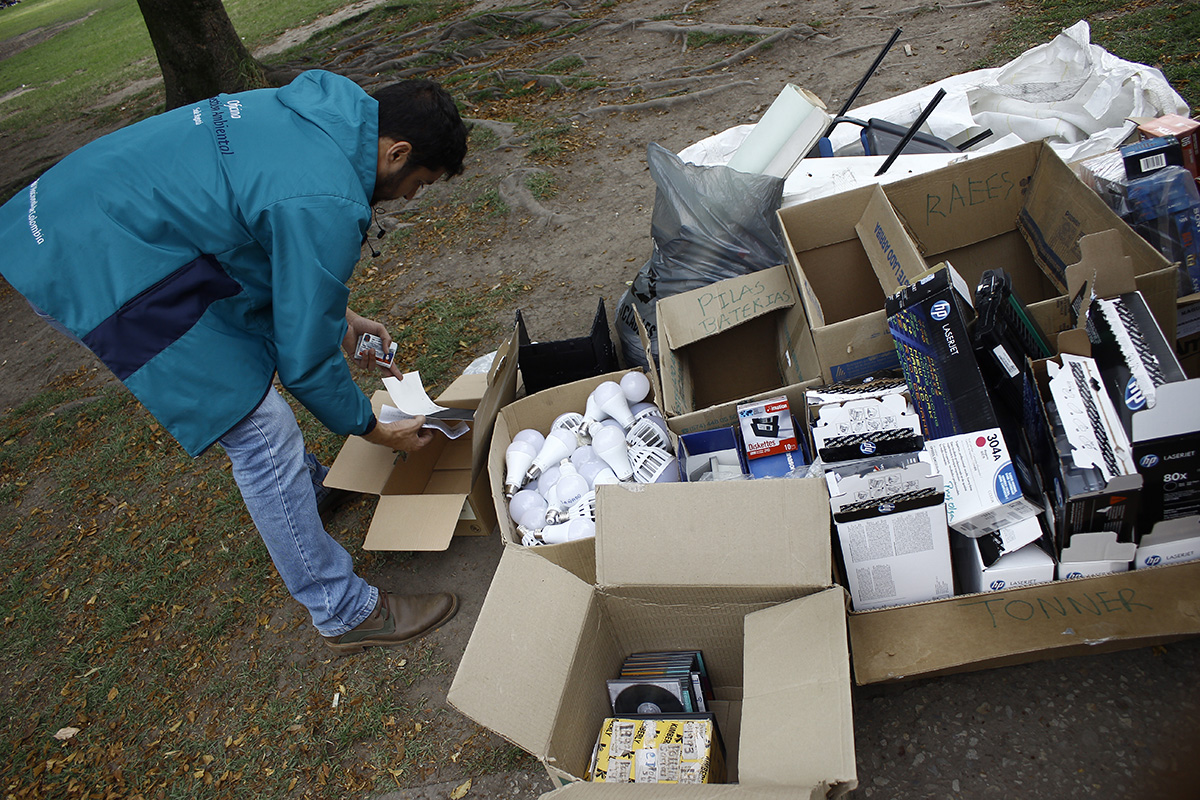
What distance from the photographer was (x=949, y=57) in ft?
15.8

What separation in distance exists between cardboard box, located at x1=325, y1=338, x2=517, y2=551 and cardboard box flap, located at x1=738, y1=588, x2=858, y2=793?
1.13 metres

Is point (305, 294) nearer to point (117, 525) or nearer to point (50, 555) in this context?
point (117, 525)

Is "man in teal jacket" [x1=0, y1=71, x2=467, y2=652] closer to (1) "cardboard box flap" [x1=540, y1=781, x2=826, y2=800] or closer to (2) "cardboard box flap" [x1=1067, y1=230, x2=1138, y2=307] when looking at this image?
(1) "cardboard box flap" [x1=540, y1=781, x2=826, y2=800]

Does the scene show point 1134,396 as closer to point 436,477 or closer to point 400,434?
point 400,434

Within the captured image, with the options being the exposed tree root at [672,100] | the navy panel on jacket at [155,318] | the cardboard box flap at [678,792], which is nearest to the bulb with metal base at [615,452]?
the cardboard box flap at [678,792]

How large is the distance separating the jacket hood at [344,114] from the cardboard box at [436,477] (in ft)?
2.49

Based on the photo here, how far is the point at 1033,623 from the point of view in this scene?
1519 millimetres

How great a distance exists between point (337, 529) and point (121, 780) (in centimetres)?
102

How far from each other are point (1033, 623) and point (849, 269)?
1.47 m

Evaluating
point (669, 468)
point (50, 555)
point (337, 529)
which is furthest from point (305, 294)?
point (50, 555)

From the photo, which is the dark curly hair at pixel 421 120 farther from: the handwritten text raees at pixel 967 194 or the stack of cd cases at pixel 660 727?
the handwritten text raees at pixel 967 194

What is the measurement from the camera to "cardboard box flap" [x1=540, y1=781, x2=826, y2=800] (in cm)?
121

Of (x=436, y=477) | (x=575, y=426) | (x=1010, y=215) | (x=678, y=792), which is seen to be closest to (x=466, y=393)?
(x=436, y=477)

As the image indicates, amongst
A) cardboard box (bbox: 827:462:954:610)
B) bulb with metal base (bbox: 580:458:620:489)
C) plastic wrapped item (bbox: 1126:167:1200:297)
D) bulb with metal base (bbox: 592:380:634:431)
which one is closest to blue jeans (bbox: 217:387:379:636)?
bulb with metal base (bbox: 580:458:620:489)
